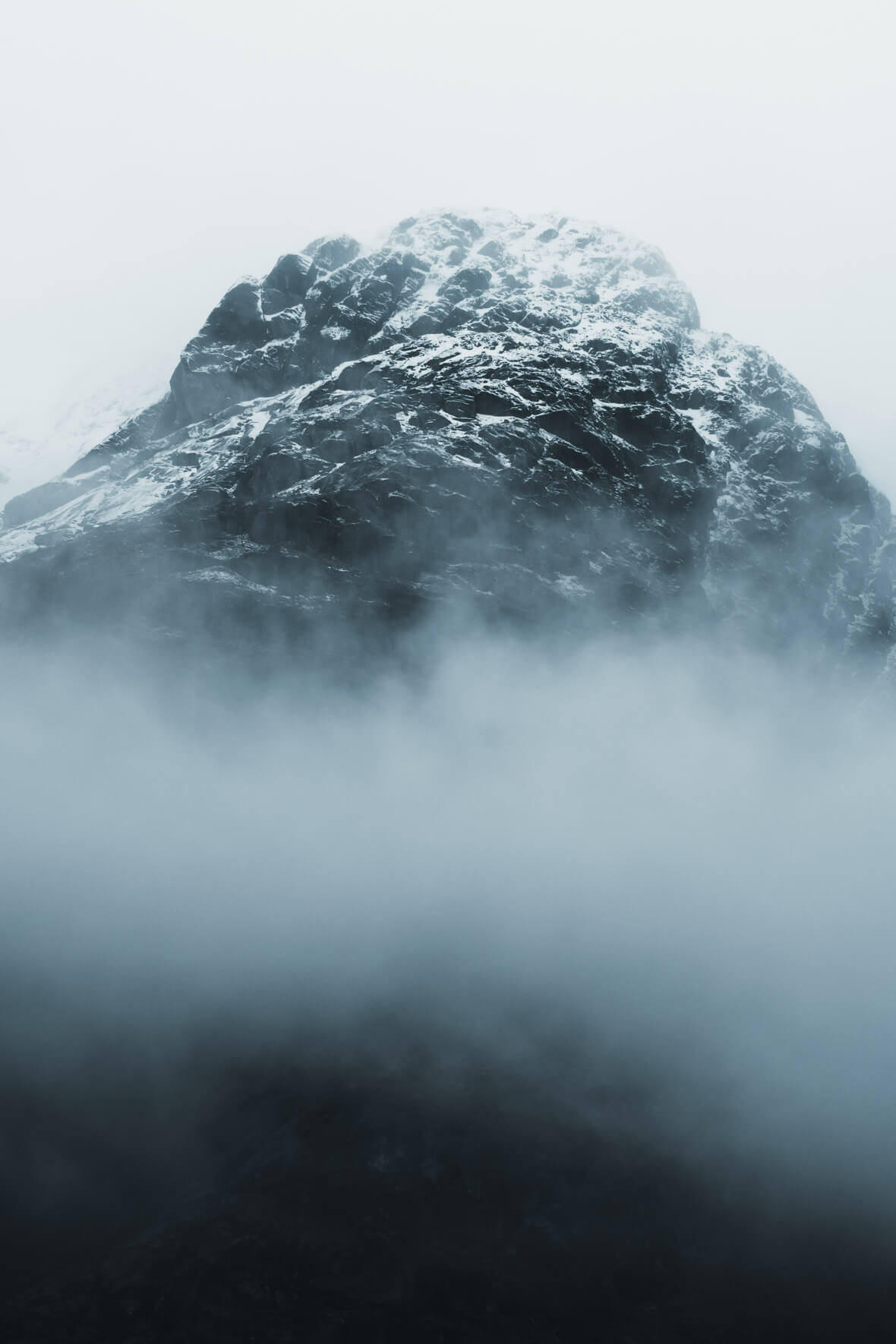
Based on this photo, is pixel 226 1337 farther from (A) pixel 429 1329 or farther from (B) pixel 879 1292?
(B) pixel 879 1292

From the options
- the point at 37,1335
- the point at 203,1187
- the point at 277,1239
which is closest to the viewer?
the point at 37,1335

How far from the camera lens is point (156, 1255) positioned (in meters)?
124

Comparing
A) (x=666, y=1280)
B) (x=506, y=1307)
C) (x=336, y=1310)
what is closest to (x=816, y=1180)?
(x=666, y=1280)

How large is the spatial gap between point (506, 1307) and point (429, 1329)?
9929mm

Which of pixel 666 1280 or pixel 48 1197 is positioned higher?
pixel 48 1197

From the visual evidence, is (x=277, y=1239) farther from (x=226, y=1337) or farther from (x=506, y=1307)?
(x=506, y=1307)

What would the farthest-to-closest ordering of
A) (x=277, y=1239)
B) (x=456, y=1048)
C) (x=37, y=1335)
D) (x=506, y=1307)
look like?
(x=456, y=1048), (x=277, y=1239), (x=506, y=1307), (x=37, y=1335)

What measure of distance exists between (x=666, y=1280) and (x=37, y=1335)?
77.6 metres

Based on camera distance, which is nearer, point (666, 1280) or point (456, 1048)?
point (666, 1280)

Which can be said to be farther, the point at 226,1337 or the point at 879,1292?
the point at 879,1292

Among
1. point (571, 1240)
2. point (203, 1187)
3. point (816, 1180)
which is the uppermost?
point (203, 1187)

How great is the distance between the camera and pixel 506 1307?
120m

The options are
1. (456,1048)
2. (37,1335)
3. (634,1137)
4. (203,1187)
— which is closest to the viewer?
(37,1335)

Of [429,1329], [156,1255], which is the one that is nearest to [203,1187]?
[156,1255]
